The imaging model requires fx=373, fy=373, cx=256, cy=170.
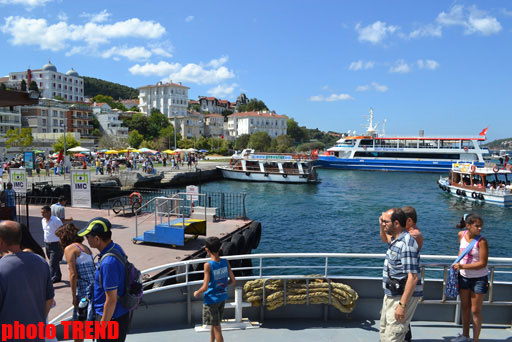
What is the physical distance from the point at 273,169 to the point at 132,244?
120ft

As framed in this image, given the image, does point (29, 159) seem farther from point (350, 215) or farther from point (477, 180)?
point (477, 180)

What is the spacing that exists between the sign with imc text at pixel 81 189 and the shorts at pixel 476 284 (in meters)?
14.0

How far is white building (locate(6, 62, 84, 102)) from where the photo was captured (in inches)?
3819

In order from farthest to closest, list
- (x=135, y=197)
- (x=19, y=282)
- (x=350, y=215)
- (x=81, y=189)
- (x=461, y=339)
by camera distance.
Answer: (x=350, y=215) < (x=81, y=189) < (x=135, y=197) < (x=461, y=339) < (x=19, y=282)

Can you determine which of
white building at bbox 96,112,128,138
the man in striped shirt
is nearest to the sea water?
the man in striped shirt

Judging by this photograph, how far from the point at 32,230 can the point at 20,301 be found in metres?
10.5

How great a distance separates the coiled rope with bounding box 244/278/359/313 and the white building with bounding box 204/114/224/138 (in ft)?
335

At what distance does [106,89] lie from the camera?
145750 mm

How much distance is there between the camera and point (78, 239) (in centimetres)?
421

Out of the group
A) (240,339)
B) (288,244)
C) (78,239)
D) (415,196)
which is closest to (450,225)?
(288,244)

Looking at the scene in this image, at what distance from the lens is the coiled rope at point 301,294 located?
5.13 meters

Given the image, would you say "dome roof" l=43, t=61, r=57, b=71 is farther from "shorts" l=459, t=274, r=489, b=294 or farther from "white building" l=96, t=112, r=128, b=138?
"shorts" l=459, t=274, r=489, b=294

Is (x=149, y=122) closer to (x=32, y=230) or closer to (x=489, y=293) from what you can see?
(x=32, y=230)

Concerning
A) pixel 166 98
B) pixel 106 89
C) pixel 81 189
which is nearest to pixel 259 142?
pixel 166 98
